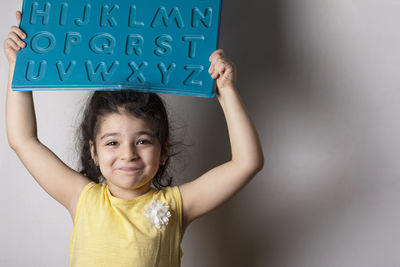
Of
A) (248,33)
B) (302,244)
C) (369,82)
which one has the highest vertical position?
(248,33)

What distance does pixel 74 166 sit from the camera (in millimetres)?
1181

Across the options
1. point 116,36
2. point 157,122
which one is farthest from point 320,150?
point 116,36

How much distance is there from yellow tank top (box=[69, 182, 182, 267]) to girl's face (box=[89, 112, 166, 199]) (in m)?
0.05

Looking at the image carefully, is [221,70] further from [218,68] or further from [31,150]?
[31,150]

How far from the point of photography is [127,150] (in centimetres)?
84

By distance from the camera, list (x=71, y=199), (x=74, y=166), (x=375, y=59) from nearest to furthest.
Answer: (x=71, y=199)
(x=375, y=59)
(x=74, y=166)

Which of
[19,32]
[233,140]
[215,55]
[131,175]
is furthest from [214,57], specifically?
[19,32]

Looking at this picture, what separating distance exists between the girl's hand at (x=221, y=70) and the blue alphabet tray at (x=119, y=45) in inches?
0.6

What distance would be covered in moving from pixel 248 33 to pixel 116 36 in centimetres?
35

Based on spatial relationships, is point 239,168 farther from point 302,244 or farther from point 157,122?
point 302,244

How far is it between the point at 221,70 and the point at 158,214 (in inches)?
12.3

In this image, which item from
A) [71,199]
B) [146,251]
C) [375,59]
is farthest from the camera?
[375,59]

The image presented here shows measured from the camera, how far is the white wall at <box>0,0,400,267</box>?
104cm

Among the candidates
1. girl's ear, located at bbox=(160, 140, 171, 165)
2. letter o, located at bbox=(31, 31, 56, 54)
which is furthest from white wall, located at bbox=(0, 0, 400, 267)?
letter o, located at bbox=(31, 31, 56, 54)
